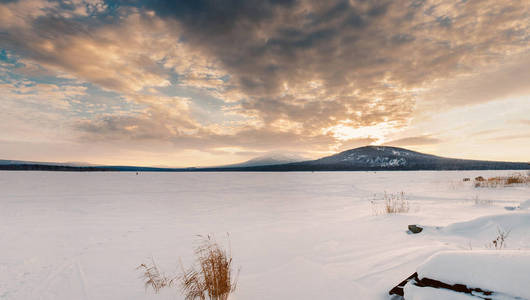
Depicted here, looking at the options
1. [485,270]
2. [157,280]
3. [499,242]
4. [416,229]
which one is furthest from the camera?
[416,229]

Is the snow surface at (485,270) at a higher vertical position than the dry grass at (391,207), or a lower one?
higher

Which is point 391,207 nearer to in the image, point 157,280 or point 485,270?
point 485,270

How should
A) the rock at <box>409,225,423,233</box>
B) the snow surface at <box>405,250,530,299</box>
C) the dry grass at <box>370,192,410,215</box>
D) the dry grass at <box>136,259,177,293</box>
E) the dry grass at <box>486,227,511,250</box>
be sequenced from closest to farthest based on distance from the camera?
the snow surface at <box>405,250,530,299</box> → the dry grass at <box>136,259,177,293</box> → the dry grass at <box>486,227,511,250</box> → the rock at <box>409,225,423,233</box> → the dry grass at <box>370,192,410,215</box>

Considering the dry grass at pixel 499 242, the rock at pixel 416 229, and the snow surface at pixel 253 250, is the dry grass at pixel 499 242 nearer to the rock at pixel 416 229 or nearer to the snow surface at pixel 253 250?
the snow surface at pixel 253 250

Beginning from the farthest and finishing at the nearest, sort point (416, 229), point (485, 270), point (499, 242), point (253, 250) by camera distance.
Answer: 1. point (416, 229)
2. point (253, 250)
3. point (499, 242)
4. point (485, 270)

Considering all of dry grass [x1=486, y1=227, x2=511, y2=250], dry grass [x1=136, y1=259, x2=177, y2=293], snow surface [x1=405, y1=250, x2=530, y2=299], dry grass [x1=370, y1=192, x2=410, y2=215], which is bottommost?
dry grass [x1=136, y1=259, x2=177, y2=293]

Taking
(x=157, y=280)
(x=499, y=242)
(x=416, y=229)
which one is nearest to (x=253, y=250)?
(x=157, y=280)

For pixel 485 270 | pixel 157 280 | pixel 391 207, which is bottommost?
pixel 157 280

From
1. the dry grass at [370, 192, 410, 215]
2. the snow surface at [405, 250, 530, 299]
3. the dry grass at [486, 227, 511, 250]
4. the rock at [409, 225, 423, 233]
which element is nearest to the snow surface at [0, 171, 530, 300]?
the dry grass at [486, 227, 511, 250]

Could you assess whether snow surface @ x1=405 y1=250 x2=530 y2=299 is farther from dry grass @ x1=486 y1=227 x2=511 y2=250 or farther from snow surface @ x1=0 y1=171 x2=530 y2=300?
dry grass @ x1=486 y1=227 x2=511 y2=250

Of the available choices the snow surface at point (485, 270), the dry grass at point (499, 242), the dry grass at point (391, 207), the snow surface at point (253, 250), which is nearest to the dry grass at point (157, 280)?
the snow surface at point (253, 250)

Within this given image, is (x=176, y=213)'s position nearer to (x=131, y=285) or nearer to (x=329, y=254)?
(x=131, y=285)

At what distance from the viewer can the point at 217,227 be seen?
29.8ft

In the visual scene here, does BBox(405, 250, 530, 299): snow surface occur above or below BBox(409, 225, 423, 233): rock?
above
